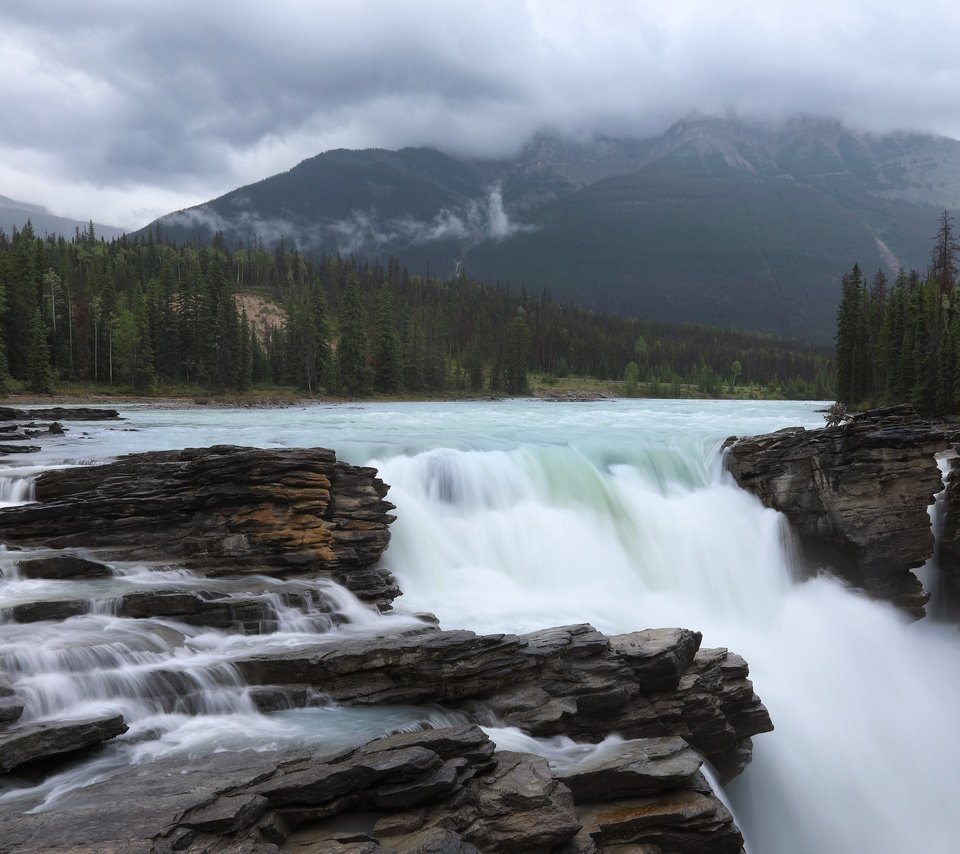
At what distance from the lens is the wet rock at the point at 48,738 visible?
323 inches

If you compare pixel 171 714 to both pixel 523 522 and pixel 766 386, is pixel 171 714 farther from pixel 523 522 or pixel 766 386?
pixel 766 386


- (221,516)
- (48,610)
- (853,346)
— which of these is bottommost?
(48,610)

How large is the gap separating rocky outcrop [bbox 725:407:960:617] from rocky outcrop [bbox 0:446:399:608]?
1411cm

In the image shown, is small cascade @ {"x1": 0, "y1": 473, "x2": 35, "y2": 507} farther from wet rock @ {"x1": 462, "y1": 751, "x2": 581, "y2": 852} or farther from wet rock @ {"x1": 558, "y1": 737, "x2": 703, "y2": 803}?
wet rock @ {"x1": 558, "y1": 737, "x2": 703, "y2": 803}

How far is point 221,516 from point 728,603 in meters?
14.1

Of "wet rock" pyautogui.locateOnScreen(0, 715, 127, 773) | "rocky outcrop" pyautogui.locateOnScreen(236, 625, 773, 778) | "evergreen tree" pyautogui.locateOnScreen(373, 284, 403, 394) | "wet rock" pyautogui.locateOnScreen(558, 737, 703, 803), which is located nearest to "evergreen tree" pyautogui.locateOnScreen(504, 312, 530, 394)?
"evergreen tree" pyautogui.locateOnScreen(373, 284, 403, 394)

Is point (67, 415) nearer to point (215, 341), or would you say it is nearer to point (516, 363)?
point (215, 341)

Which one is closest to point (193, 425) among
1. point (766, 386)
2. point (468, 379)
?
point (468, 379)

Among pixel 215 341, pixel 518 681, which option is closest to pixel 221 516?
pixel 518 681

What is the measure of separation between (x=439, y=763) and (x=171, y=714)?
4346mm

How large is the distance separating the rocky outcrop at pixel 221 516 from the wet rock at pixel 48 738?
6415mm

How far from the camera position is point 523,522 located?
2177cm

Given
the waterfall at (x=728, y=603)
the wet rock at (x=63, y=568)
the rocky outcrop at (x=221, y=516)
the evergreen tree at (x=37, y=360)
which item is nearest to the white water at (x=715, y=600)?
the waterfall at (x=728, y=603)

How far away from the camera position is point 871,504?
72.2 feet
